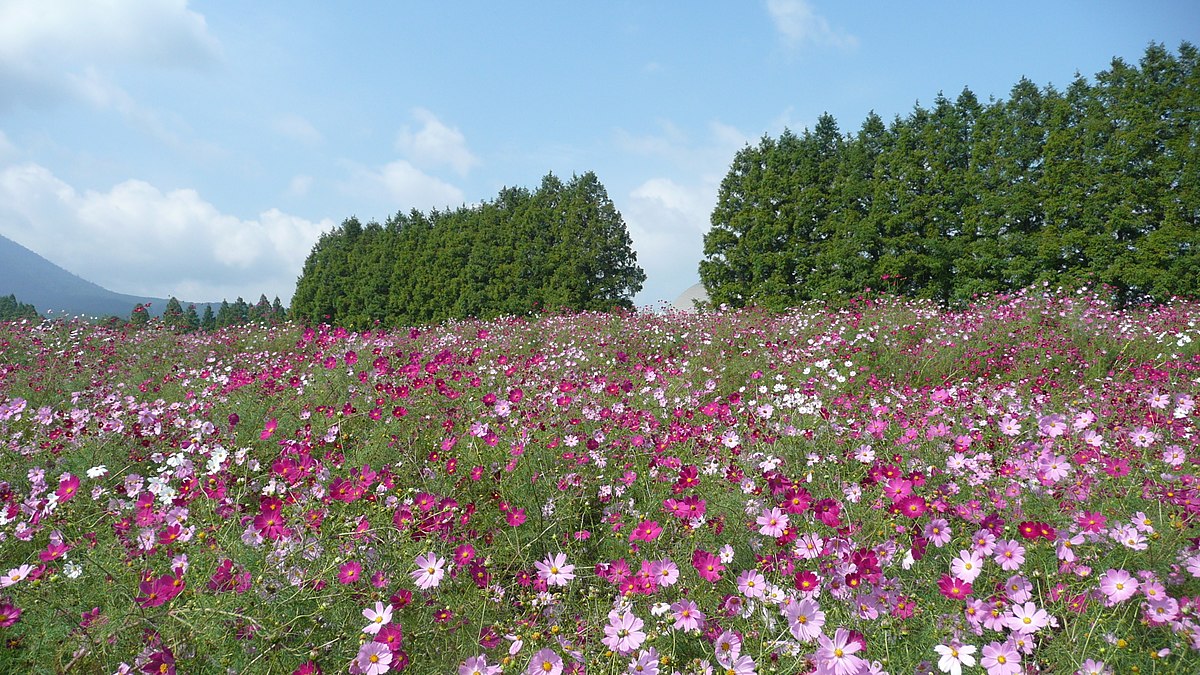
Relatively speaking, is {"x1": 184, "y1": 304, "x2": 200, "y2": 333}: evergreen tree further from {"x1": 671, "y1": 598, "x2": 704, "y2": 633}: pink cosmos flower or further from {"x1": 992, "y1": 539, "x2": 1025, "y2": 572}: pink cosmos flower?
{"x1": 992, "y1": 539, "x2": 1025, "y2": 572}: pink cosmos flower

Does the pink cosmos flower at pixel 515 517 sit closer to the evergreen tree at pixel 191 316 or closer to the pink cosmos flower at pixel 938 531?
the pink cosmos flower at pixel 938 531

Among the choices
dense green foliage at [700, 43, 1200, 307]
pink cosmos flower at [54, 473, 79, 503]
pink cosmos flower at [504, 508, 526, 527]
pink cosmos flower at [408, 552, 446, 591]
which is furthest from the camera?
dense green foliage at [700, 43, 1200, 307]

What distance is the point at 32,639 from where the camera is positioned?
176 cm

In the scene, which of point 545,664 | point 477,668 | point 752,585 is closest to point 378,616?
point 477,668

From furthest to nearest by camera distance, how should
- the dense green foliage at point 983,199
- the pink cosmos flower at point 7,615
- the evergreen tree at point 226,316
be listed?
the evergreen tree at point 226,316 → the dense green foliage at point 983,199 → the pink cosmos flower at point 7,615

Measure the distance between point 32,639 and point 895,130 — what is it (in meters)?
18.2

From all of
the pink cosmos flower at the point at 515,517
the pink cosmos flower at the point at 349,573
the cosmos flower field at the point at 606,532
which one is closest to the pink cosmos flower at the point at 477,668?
the cosmos flower field at the point at 606,532

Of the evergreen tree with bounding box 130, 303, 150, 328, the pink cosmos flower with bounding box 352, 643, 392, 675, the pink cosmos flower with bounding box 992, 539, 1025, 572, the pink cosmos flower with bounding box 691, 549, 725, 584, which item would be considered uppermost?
the evergreen tree with bounding box 130, 303, 150, 328

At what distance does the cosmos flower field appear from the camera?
5.00 feet

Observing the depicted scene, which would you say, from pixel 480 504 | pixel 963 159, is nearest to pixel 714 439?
pixel 480 504

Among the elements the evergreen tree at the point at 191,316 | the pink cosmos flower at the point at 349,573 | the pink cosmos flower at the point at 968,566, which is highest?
the evergreen tree at the point at 191,316

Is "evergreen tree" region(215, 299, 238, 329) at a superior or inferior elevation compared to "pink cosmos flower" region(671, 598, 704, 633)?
superior

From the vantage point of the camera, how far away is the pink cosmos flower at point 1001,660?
4.28 ft

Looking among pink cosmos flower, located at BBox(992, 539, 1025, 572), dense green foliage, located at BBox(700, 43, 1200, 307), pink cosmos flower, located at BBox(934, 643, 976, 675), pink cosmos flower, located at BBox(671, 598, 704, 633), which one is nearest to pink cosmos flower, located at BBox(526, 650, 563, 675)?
pink cosmos flower, located at BBox(671, 598, 704, 633)
